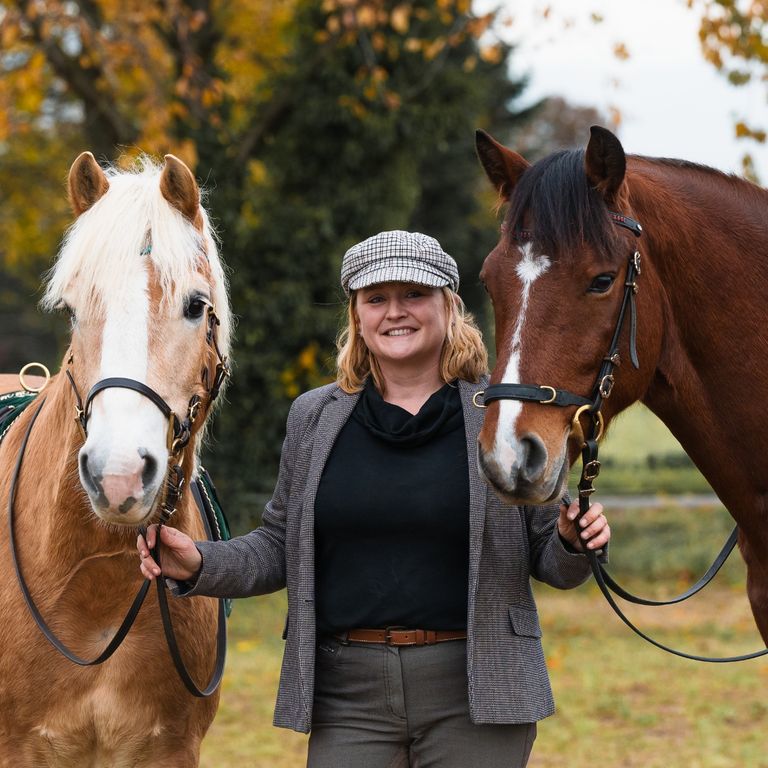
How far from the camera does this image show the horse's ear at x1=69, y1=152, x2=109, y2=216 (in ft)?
8.84

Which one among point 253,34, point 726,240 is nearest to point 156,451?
point 726,240

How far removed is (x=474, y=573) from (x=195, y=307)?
971mm

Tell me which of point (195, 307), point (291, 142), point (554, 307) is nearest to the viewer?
point (554, 307)

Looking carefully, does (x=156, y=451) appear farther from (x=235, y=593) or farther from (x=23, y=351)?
(x=23, y=351)

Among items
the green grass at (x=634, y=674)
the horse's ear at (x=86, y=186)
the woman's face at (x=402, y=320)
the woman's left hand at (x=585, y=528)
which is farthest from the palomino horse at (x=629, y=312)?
the green grass at (x=634, y=674)

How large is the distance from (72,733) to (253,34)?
12395 mm

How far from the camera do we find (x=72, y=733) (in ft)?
9.04

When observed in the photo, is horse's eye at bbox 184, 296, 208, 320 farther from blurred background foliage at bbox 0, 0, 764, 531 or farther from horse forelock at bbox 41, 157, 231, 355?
blurred background foliage at bbox 0, 0, 764, 531

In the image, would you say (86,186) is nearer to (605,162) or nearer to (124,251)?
(124,251)

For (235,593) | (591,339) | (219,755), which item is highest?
(591,339)

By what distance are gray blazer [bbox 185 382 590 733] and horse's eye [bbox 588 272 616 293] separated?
490mm

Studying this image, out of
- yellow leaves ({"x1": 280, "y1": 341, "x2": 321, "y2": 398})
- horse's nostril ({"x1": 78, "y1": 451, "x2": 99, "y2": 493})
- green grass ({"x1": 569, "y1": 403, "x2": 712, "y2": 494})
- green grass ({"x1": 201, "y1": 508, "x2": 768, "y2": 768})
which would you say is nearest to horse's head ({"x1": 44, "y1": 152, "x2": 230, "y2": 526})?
horse's nostril ({"x1": 78, "y1": 451, "x2": 99, "y2": 493})

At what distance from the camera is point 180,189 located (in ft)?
8.81

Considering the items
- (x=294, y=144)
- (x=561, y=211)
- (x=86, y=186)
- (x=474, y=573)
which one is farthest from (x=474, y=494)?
(x=294, y=144)
